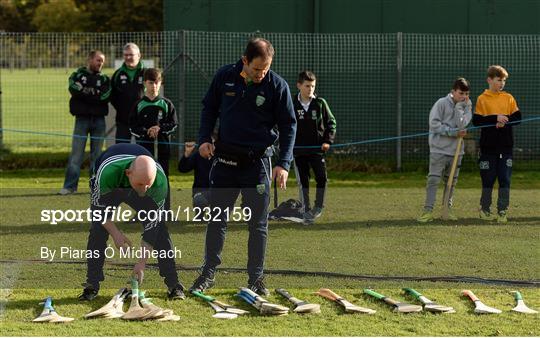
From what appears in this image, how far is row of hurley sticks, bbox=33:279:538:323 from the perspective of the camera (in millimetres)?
7207

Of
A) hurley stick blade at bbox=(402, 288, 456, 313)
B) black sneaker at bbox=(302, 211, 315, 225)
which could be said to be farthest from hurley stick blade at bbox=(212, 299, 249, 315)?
black sneaker at bbox=(302, 211, 315, 225)

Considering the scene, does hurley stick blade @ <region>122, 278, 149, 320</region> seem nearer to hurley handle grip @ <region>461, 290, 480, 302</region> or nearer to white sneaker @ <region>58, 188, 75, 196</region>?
hurley handle grip @ <region>461, 290, 480, 302</region>

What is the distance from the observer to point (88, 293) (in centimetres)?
780

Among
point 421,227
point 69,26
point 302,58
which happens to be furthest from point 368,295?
point 69,26

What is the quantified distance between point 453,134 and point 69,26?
144ft

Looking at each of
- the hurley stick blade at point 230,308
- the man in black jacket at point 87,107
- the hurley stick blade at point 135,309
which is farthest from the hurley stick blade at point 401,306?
the man in black jacket at point 87,107

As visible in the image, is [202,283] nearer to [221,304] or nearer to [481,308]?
[221,304]

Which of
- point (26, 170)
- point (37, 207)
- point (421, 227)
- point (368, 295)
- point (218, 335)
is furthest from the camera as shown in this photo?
point (26, 170)

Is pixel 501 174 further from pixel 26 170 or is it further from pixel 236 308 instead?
pixel 26 170

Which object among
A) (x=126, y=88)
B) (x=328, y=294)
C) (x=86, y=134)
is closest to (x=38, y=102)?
(x=86, y=134)

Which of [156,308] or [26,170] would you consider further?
[26,170]

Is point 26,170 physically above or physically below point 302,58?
below

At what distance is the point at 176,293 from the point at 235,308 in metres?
0.59

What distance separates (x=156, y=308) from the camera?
287 inches
